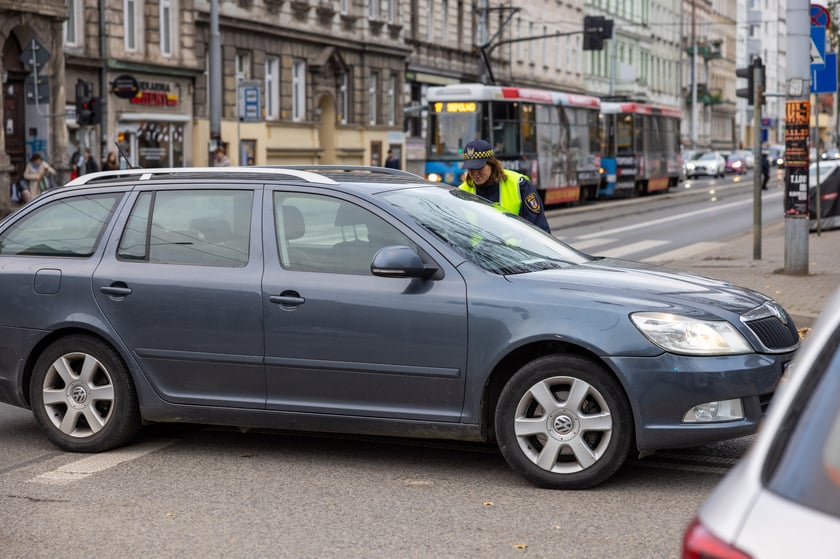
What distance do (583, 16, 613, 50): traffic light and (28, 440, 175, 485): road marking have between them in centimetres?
4142

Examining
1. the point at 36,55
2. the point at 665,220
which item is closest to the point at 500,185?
the point at 36,55

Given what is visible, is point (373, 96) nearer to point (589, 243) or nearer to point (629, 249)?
point (589, 243)

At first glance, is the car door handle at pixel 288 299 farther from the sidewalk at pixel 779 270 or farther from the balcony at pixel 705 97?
the balcony at pixel 705 97

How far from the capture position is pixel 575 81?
79562mm

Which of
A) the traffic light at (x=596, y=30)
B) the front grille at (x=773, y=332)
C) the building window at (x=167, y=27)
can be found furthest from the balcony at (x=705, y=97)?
the front grille at (x=773, y=332)

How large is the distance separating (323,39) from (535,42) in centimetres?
2611

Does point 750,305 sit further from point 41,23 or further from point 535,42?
point 535,42

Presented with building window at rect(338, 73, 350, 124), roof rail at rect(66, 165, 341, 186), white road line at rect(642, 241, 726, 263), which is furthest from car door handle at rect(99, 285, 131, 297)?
building window at rect(338, 73, 350, 124)

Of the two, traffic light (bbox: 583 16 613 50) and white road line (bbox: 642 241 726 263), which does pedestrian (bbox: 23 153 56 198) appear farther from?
traffic light (bbox: 583 16 613 50)

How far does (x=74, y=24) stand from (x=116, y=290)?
29.0m

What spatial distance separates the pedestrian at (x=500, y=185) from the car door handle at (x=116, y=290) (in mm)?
3176

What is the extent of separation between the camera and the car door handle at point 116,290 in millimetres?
7344

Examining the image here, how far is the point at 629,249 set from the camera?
2469 centimetres

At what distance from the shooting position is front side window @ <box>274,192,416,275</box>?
6938 mm
